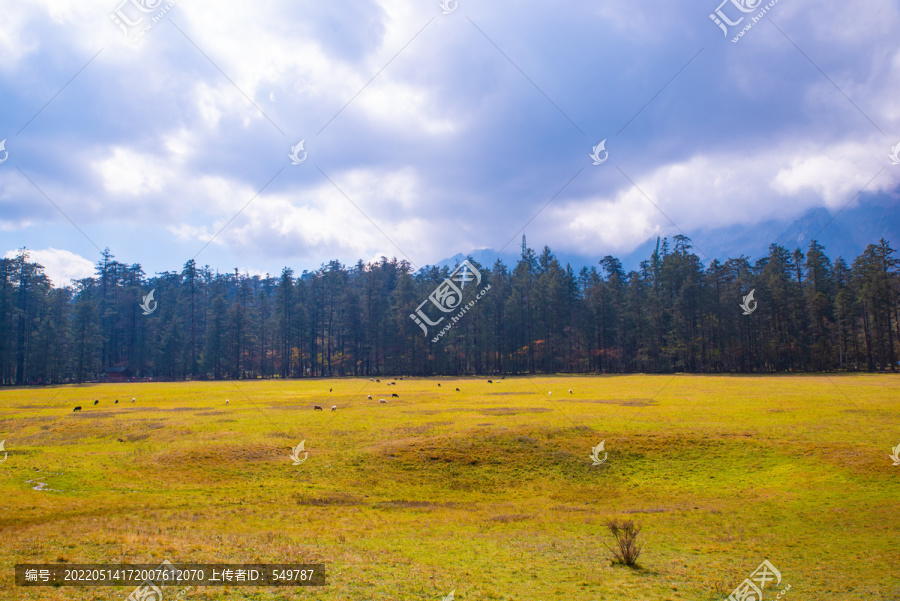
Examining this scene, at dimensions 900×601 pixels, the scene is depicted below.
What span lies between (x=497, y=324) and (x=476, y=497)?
92.7 meters

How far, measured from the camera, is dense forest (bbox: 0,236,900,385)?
93062 millimetres

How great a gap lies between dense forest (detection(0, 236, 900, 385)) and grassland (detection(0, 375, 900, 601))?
61851 millimetres

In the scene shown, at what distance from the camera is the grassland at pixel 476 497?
13.2 m

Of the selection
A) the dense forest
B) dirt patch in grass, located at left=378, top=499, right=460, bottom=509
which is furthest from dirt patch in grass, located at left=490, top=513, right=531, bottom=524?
the dense forest

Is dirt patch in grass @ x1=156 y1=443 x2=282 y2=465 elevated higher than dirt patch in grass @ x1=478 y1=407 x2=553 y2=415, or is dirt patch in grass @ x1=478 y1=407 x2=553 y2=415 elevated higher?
dirt patch in grass @ x1=478 y1=407 x2=553 y2=415

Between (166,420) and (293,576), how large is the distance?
31090 mm

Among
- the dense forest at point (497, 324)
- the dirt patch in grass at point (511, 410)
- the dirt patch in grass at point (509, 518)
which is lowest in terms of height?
the dirt patch in grass at point (509, 518)

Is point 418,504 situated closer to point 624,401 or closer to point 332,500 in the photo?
point 332,500

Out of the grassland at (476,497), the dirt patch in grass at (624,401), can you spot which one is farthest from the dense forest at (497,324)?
the grassland at (476,497)

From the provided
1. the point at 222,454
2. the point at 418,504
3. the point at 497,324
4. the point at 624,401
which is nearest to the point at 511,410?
the point at 624,401

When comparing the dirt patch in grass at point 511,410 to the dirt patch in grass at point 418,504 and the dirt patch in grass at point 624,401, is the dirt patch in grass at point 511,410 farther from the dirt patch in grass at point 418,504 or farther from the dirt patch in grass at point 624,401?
the dirt patch in grass at point 418,504

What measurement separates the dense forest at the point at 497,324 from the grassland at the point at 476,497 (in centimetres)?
6185

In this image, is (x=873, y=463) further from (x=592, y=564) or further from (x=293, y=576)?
(x=293, y=576)

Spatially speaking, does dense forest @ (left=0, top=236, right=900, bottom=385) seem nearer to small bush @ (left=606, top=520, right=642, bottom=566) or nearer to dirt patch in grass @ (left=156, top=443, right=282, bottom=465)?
dirt patch in grass @ (left=156, top=443, right=282, bottom=465)
